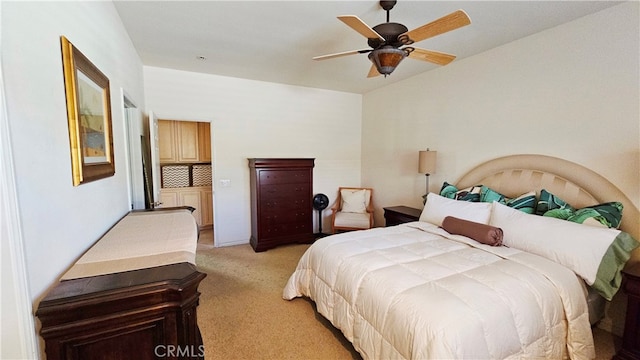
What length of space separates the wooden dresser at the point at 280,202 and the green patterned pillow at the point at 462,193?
201 cm

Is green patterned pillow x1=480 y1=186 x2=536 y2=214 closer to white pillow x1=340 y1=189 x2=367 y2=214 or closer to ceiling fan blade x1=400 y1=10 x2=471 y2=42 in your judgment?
ceiling fan blade x1=400 y1=10 x2=471 y2=42

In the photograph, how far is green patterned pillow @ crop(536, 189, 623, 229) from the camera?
2018 mm

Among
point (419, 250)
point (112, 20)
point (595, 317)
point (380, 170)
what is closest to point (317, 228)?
point (380, 170)

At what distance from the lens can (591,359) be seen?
5.68 ft

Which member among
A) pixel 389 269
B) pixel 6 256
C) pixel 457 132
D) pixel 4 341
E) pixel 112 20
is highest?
pixel 112 20

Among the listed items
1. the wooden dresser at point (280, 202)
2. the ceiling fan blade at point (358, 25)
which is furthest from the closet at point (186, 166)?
the ceiling fan blade at point (358, 25)

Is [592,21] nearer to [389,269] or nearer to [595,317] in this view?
[595,317]

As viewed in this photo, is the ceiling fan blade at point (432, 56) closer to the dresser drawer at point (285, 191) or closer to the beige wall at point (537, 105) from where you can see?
the beige wall at point (537, 105)

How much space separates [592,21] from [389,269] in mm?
2667

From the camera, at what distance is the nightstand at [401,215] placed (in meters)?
3.39

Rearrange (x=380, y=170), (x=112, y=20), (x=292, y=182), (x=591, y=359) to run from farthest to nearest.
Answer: (x=380, y=170) < (x=292, y=182) < (x=112, y=20) < (x=591, y=359)

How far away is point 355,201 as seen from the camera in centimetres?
462

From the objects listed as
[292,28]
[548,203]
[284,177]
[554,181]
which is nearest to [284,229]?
[284,177]

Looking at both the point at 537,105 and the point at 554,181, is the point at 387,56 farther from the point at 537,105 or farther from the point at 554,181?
the point at 554,181
